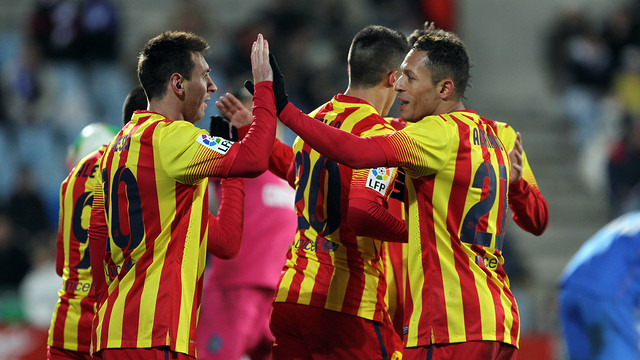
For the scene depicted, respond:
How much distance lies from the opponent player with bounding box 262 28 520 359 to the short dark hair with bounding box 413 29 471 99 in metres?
0.20

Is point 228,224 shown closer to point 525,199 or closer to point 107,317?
point 107,317

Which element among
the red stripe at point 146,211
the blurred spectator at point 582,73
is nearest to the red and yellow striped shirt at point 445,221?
the red stripe at point 146,211

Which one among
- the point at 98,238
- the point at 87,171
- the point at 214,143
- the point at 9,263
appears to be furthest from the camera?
the point at 9,263

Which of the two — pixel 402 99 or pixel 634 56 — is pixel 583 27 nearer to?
pixel 634 56

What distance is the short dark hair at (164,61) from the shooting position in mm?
4684

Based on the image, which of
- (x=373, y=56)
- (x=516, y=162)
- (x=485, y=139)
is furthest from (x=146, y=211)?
(x=516, y=162)

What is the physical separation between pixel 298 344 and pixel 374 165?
120 centimetres

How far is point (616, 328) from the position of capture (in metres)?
7.23

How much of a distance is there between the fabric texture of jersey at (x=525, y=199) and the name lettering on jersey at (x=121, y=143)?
6.24 feet

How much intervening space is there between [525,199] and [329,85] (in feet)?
27.3

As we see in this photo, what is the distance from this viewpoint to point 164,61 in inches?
184

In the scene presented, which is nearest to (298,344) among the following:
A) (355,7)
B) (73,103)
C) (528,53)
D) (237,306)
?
(237,306)

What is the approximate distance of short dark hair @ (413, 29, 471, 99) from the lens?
4.68 meters

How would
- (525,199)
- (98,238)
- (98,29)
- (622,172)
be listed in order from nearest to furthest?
(98,238)
(525,199)
(98,29)
(622,172)
